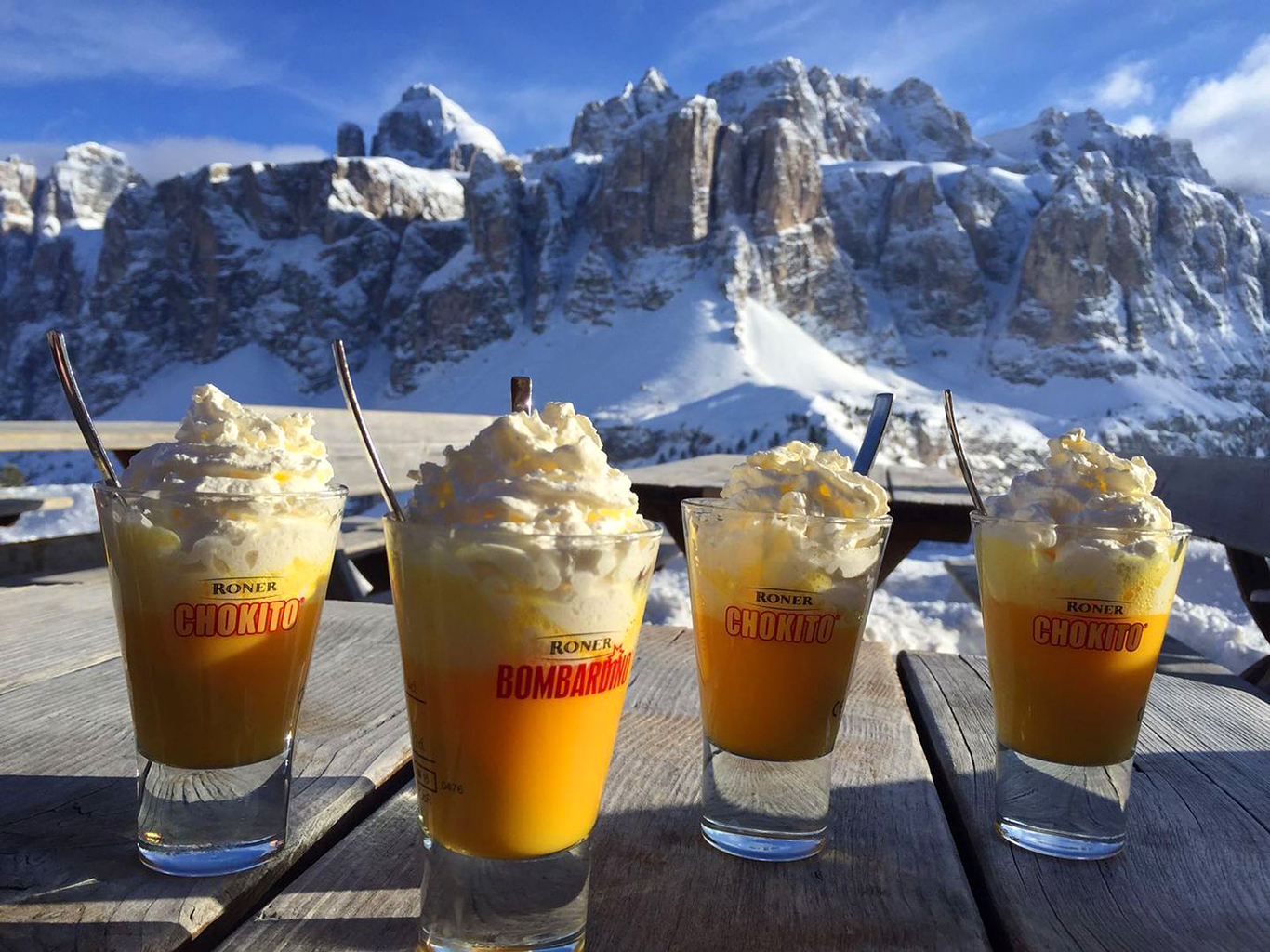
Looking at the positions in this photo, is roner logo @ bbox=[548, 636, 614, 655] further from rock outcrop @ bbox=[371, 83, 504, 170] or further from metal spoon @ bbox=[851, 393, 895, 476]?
rock outcrop @ bbox=[371, 83, 504, 170]

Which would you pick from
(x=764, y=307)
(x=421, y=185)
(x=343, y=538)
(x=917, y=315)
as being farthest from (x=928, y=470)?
(x=421, y=185)

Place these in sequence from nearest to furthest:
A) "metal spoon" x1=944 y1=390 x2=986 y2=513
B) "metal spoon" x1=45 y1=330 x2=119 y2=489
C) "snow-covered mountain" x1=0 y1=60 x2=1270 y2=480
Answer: "metal spoon" x1=45 y1=330 x2=119 y2=489 < "metal spoon" x1=944 y1=390 x2=986 y2=513 < "snow-covered mountain" x1=0 y1=60 x2=1270 y2=480

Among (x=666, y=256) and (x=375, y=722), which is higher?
(x=666, y=256)

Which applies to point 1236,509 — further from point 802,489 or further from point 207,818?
point 207,818

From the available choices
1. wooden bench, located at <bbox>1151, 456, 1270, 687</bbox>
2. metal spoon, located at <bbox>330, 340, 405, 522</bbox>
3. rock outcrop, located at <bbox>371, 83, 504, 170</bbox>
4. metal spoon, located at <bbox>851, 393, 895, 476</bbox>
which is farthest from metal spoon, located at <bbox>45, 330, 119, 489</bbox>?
rock outcrop, located at <bbox>371, 83, 504, 170</bbox>

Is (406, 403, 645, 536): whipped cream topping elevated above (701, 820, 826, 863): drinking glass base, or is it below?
above

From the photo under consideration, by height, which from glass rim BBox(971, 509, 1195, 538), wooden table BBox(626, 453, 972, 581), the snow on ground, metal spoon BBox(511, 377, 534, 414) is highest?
metal spoon BBox(511, 377, 534, 414)

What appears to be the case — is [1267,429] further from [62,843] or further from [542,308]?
[62,843]
